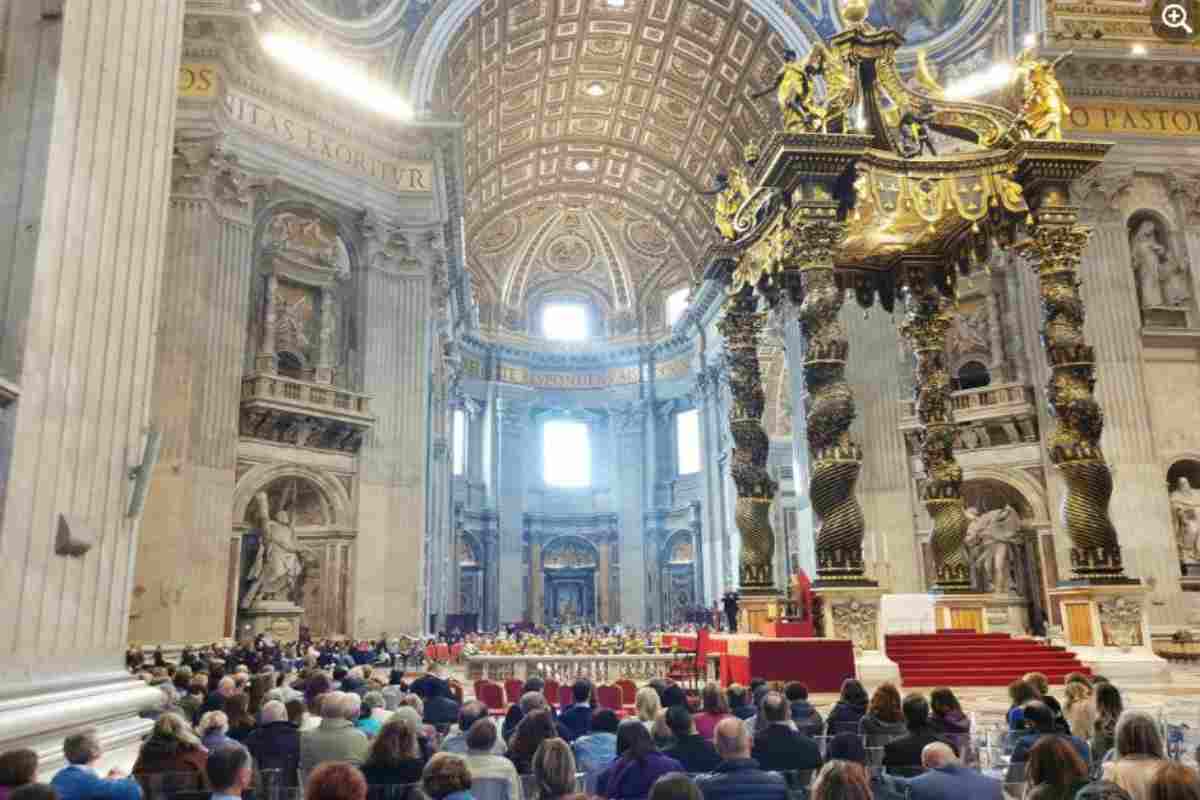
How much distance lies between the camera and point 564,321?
1396 inches

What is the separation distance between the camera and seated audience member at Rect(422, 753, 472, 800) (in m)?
3.00

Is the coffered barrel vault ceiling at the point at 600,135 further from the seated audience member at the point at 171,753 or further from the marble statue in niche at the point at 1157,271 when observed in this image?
the seated audience member at the point at 171,753

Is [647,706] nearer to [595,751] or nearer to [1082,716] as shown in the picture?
[595,751]

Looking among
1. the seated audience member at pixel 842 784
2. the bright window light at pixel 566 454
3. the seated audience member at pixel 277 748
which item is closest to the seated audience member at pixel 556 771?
the seated audience member at pixel 842 784

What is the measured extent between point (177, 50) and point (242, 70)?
35.5 ft

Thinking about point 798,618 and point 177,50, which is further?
point 798,618

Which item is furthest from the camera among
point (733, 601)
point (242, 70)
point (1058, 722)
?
point (242, 70)

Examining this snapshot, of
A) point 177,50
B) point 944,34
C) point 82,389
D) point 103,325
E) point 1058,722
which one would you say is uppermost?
point 944,34

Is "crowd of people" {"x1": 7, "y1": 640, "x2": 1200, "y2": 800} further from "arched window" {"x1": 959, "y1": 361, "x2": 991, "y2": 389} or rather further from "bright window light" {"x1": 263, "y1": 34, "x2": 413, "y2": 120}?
"bright window light" {"x1": 263, "y1": 34, "x2": 413, "y2": 120}

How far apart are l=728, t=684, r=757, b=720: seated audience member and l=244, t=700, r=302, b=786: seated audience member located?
2555 millimetres

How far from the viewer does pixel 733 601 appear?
14.5 m

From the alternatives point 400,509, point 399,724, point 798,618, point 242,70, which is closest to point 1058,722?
point 399,724

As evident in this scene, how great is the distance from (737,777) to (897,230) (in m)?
8.22

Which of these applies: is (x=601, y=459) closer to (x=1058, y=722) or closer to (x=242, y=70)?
(x=242, y=70)
